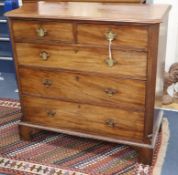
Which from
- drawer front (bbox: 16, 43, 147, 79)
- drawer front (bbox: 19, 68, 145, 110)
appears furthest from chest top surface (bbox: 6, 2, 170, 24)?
drawer front (bbox: 19, 68, 145, 110)

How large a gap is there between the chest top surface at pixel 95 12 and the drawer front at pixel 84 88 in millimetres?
311

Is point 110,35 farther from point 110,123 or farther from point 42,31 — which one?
point 110,123

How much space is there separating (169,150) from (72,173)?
A: 23.6 inches

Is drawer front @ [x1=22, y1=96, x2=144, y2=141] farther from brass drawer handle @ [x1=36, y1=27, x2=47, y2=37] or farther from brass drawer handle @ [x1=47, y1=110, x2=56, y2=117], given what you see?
brass drawer handle @ [x1=36, y1=27, x2=47, y2=37]

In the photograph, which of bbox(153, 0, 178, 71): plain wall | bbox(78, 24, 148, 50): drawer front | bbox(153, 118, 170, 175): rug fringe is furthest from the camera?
bbox(153, 0, 178, 71): plain wall

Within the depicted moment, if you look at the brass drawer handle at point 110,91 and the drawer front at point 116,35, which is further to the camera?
the brass drawer handle at point 110,91

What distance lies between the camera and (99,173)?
172 centimetres

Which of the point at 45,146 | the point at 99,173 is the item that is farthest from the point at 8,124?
the point at 99,173

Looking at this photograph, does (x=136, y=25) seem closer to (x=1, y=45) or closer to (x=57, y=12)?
(x=57, y=12)

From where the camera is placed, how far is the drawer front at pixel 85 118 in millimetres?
1704

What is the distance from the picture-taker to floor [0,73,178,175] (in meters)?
1.74

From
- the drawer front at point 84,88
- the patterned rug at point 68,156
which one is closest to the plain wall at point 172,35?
the patterned rug at point 68,156

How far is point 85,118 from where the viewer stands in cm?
179

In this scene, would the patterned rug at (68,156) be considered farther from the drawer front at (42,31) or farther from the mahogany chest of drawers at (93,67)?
the drawer front at (42,31)
